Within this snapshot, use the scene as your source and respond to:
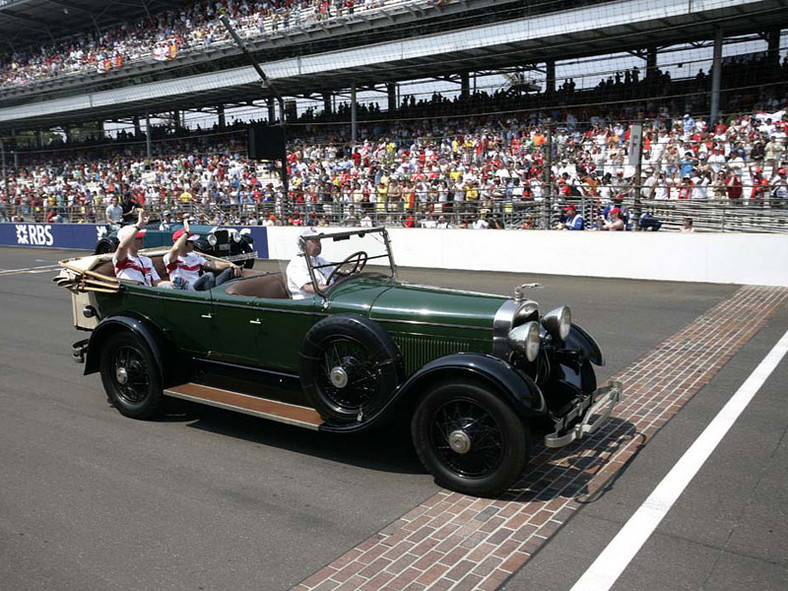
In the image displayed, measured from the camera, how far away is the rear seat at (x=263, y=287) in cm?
549

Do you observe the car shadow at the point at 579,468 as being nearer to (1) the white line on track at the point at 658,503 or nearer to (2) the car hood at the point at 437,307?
(1) the white line on track at the point at 658,503

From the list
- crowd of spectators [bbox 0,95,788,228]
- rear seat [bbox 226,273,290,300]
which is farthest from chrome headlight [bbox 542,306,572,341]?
crowd of spectators [bbox 0,95,788,228]

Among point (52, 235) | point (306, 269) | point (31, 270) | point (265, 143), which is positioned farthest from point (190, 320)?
point (52, 235)

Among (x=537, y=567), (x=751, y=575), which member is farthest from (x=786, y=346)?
(x=537, y=567)

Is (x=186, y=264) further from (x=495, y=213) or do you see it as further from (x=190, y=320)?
(x=495, y=213)

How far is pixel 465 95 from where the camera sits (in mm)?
25766

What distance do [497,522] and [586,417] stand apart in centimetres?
95

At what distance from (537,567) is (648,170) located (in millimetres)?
14015

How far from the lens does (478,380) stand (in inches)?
160

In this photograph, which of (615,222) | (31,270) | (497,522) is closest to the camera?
(497,522)

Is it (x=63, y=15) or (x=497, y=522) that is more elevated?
(x=63, y=15)

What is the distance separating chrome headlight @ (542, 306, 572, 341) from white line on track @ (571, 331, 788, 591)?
1163 millimetres

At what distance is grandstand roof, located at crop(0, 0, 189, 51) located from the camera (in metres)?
36.6

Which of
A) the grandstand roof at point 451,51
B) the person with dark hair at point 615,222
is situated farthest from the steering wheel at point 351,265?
the grandstand roof at point 451,51
